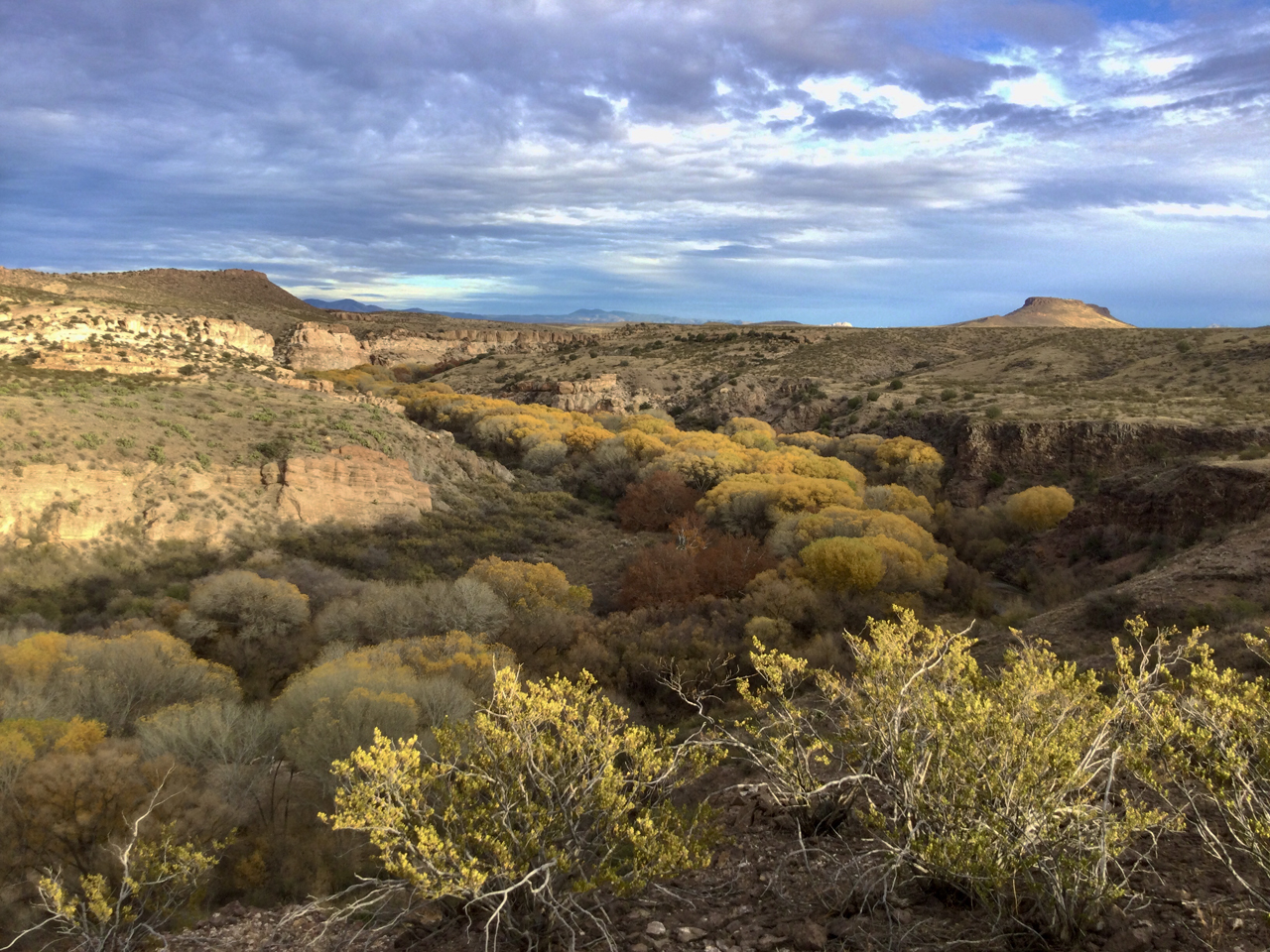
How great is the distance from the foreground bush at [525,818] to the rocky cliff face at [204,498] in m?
16.4

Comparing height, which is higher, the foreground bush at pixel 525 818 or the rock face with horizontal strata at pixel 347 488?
the foreground bush at pixel 525 818

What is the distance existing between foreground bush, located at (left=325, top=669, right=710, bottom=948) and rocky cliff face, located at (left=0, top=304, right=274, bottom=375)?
2969cm

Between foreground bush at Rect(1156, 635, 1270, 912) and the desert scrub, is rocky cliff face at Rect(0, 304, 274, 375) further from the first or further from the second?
foreground bush at Rect(1156, 635, 1270, 912)

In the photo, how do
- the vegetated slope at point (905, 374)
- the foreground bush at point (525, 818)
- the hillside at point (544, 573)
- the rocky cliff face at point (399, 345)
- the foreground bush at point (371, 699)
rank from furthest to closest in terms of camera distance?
1. the rocky cliff face at point (399, 345)
2. the vegetated slope at point (905, 374)
3. the foreground bush at point (371, 699)
4. the hillside at point (544, 573)
5. the foreground bush at point (525, 818)

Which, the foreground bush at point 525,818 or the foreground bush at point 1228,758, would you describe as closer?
the foreground bush at point 1228,758

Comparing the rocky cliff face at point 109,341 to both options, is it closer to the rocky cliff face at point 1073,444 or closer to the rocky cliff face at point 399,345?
the rocky cliff face at point 399,345

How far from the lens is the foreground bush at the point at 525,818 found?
4109mm

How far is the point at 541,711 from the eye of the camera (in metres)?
4.66

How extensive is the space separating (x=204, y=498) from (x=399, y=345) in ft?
166

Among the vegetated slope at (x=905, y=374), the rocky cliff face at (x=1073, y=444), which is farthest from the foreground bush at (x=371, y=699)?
the vegetated slope at (x=905, y=374)

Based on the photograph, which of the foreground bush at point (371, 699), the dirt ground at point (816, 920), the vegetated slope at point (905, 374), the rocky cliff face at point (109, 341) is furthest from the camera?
the vegetated slope at point (905, 374)

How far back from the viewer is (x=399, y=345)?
67750 millimetres

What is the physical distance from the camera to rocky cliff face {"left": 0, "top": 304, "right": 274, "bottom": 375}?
91.7 ft

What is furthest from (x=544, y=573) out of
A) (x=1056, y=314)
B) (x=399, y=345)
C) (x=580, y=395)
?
(x=1056, y=314)
